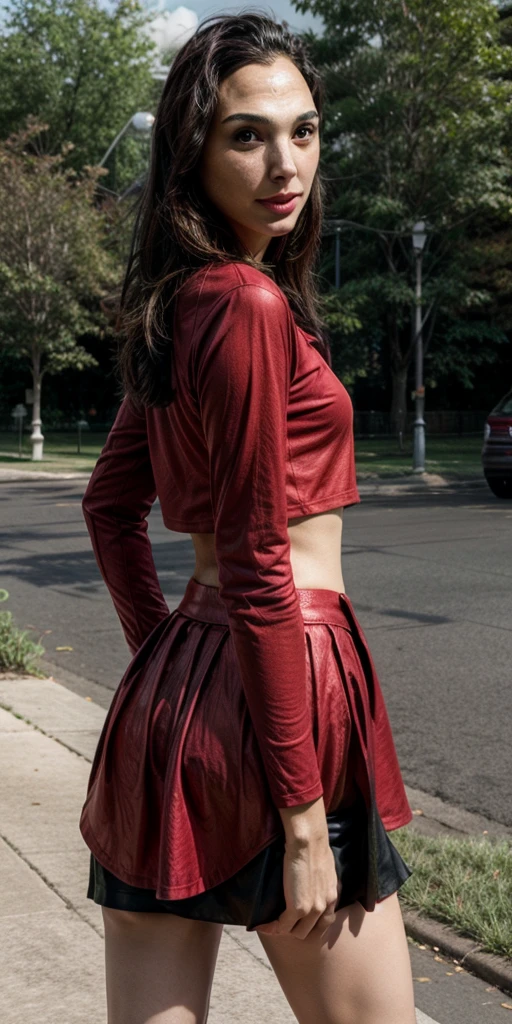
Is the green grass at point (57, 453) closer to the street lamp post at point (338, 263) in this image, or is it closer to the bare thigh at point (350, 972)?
the street lamp post at point (338, 263)

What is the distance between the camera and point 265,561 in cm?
150

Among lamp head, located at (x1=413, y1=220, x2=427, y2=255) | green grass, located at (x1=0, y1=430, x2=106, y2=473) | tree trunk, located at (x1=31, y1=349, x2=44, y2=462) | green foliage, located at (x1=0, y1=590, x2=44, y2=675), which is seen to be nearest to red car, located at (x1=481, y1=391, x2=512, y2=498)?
lamp head, located at (x1=413, y1=220, x2=427, y2=255)

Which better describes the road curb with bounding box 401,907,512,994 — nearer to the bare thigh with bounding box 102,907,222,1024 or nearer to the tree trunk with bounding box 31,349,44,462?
the bare thigh with bounding box 102,907,222,1024

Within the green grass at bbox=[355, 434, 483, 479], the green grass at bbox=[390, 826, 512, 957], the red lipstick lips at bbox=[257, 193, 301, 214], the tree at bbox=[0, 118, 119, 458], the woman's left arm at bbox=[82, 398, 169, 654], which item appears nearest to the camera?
the red lipstick lips at bbox=[257, 193, 301, 214]

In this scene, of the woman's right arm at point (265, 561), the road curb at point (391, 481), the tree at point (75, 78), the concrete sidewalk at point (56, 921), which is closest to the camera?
the woman's right arm at point (265, 561)

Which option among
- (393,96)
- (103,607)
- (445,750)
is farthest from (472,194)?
(445,750)

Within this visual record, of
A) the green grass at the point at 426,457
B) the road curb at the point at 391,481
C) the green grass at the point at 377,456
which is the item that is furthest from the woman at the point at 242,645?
the green grass at the point at 426,457

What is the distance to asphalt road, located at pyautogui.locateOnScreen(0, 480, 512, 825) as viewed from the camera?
5340mm

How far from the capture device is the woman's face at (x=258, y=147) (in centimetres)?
168

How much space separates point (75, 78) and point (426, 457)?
24.7 meters

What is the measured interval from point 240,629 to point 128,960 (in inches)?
20.8

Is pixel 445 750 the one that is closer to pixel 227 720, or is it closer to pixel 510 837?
pixel 510 837

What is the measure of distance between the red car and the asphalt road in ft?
6.52

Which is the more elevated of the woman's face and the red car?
the woman's face
